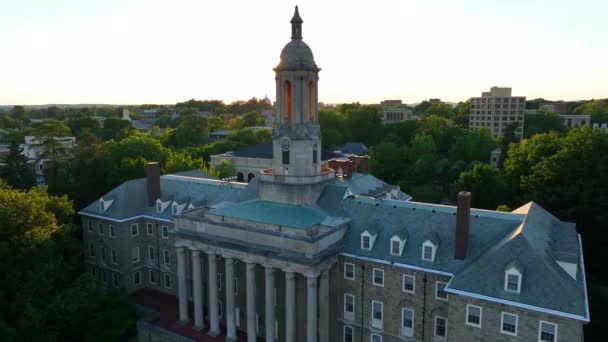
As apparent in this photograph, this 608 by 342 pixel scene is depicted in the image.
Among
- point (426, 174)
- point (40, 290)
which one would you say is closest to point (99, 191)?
point (40, 290)

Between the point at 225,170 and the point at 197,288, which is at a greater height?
the point at 225,170

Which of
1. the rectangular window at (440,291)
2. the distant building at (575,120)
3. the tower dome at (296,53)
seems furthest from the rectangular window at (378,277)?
the distant building at (575,120)

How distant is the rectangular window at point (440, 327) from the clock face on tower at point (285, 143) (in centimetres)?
1888

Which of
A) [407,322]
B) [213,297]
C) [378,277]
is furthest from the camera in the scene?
[213,297]

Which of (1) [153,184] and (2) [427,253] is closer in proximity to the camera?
(2) [427,253]

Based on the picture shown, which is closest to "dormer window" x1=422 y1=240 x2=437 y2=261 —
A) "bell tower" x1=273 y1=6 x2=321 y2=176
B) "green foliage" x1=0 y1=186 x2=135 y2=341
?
"bell tower" x1=273 y1=6 x2=321 y2=176

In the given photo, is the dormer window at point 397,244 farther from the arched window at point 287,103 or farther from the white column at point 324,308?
the arched window at point 287,103

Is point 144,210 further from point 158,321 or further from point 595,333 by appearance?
point 595,333

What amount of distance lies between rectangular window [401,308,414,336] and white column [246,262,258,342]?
39.9 feet

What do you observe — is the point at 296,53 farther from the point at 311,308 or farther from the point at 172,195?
the point at 172,195

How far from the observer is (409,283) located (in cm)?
3247

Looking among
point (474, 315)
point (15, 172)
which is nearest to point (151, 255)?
point (15, 172)

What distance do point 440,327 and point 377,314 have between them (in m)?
4.96

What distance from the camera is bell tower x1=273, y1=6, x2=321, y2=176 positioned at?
38281 mm
